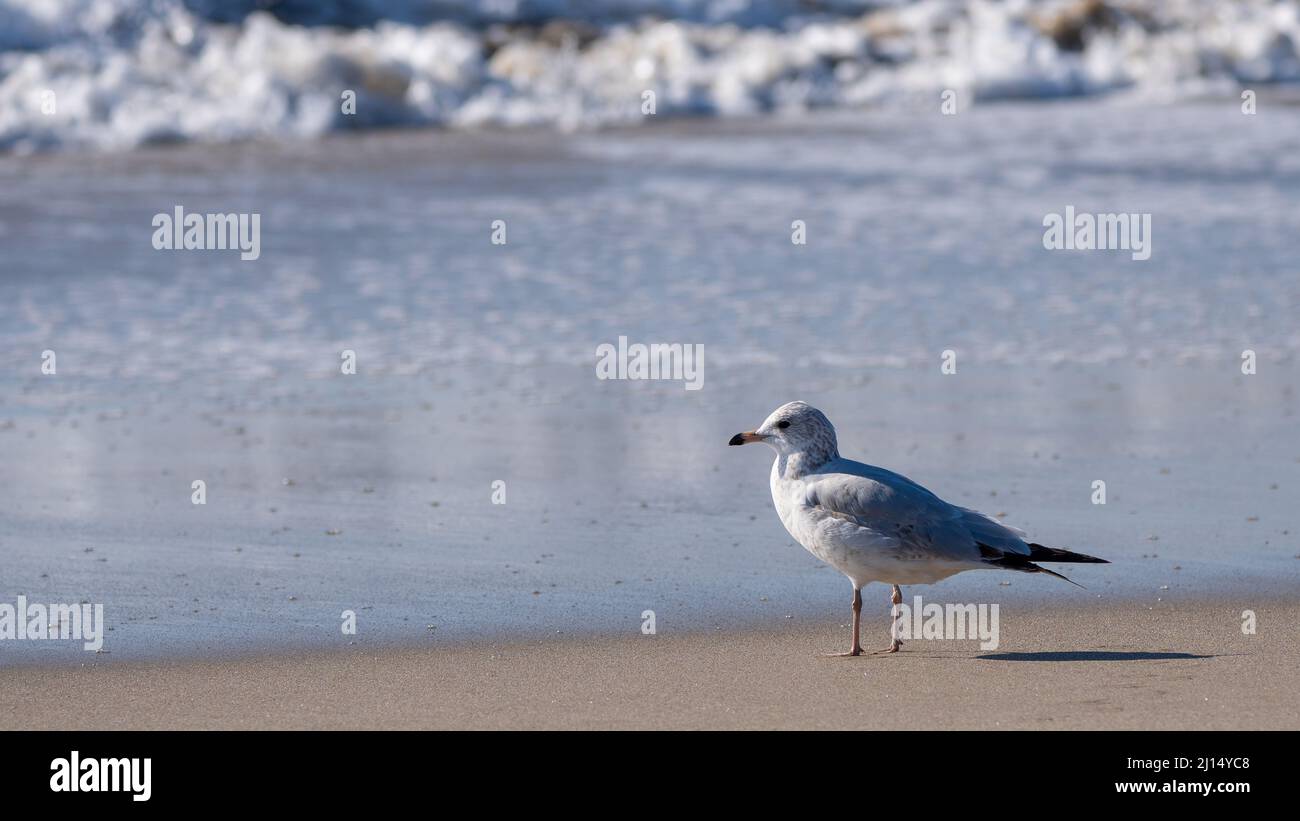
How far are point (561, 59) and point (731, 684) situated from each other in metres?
19.4

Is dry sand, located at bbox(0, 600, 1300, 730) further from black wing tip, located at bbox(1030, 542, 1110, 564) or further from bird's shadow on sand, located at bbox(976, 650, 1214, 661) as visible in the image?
black wing tip, located at bbox(1030, 542, 1110, 564)

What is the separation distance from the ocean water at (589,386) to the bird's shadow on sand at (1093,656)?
560mm

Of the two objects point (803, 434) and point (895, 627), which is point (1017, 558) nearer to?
point (895, 627)

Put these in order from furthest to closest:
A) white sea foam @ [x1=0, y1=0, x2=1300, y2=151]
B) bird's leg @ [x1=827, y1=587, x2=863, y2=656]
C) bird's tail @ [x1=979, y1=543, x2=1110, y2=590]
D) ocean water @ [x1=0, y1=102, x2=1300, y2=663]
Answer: white sea foam @ [x1=0, y1=0, x2=1300, y2=151] → ocean water @ [x1=0, y1=102, x2=1300, y2=663] → bird's leg @ [x1=827, y1=587, x2=863, y2=656] → bird's tail @ [x1=979, y1=543, x2=1110, y2=590]

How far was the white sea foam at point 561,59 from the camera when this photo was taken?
1953 cm

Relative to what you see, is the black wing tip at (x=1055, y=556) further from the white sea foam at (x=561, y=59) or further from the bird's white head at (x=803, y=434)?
the white sea foam at (x=561, y=59)

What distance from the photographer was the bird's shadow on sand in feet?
17.6

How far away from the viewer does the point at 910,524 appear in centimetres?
538

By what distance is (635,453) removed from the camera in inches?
310

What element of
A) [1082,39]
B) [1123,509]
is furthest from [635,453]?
[1082,39]

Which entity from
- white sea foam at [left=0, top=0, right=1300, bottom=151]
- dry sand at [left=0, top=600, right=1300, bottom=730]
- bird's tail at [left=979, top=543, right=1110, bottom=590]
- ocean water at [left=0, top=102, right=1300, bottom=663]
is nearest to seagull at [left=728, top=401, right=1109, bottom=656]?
bird's tail at [left=979, top=543, right=1110, bottom=590]

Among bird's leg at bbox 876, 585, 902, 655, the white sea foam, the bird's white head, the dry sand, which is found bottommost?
the dry sand

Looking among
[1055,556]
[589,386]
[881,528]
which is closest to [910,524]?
[881,528]

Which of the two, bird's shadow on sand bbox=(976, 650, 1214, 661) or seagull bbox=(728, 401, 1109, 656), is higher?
seagull bbox=(728, 401, 1109, 656)
